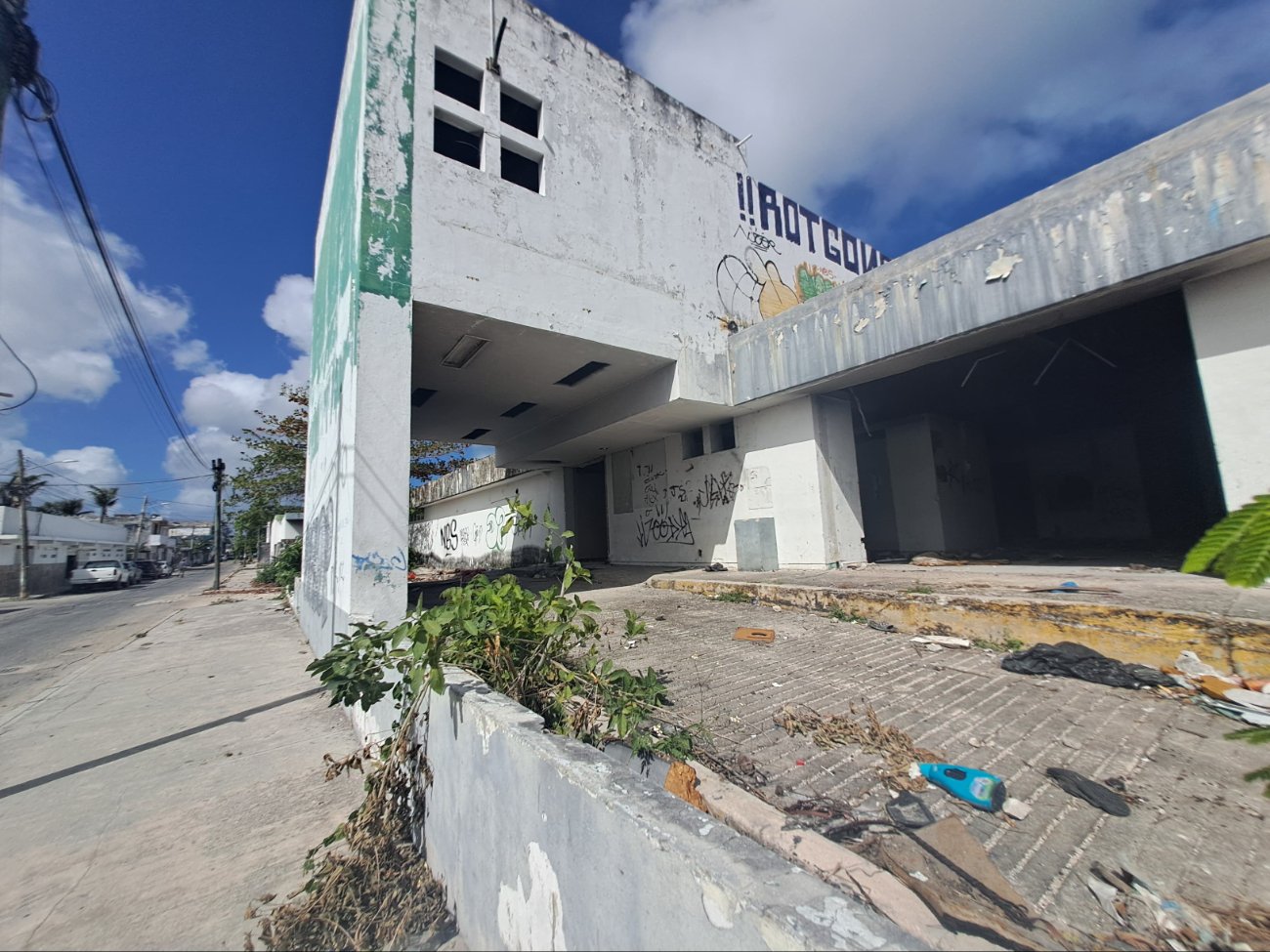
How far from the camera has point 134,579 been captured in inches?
1151

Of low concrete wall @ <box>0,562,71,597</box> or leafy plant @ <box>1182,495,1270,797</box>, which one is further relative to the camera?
low concrete wall @ <box>0,562,71,597</box>

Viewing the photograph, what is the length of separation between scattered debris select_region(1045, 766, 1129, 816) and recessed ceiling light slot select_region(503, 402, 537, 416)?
1047cm

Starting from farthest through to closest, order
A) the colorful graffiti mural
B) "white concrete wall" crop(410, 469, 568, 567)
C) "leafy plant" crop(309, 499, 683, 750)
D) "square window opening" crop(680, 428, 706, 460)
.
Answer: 1. "white concrete wall" crop(410, 469, 568, 567)
2. "square window opening" crop(680, 428, 706, 460)
3. the colorful graffiti mural
4. "leafy plant" crop(309, 499, 683, 750)

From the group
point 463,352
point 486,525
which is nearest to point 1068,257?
Result: point 463,352

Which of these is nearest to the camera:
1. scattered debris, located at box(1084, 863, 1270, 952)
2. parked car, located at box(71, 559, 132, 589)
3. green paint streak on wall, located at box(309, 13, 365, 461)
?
scattered debris, located at box(1084, 863, 1270, 952)

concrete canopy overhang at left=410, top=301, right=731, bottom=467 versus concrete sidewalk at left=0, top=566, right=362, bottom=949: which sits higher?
concrete canopy overhang at left=410, top=301, right=731, bottom=467

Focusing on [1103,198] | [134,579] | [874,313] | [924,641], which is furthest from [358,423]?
[134,579]

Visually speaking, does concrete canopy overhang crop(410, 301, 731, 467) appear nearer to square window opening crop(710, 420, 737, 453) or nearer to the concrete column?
square window opening crop(710, 420, 737, 453)

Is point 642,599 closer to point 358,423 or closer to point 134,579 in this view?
point 358,423

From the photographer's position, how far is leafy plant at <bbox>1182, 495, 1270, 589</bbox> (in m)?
0.92

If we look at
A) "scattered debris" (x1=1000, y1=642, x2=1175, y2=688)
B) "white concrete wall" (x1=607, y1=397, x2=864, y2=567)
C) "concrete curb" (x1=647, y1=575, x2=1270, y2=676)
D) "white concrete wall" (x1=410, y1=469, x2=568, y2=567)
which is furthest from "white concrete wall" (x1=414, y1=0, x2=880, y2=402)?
"white concrete wall" (x1=410, y1=469, x2=568, y2=567)

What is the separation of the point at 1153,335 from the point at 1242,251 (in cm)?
364

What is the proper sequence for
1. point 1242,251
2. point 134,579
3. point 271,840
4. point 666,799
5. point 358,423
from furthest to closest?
point 134,579
point 358,423
point 1242,251
point 271,840
point 666,799

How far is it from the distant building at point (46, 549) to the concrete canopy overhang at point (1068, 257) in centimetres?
3353
